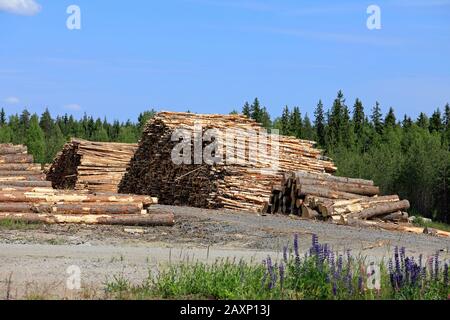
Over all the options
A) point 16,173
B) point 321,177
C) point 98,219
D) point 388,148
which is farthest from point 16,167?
point 388,148

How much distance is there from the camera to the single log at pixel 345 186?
72.2 ft

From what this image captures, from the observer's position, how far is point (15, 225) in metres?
15.5

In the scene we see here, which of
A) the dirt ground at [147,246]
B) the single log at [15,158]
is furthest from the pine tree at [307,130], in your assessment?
the dirt ground at [147,246]

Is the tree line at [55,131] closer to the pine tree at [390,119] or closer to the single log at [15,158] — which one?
the pine tree at [390,119]

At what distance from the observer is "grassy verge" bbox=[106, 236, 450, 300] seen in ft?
23.2

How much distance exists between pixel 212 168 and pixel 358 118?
59325mm

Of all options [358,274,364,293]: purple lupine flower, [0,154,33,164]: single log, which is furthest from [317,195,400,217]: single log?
[358,274,364,293]: purple lupine flower

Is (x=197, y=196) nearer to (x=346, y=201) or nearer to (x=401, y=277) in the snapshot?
(x=346, y=201)

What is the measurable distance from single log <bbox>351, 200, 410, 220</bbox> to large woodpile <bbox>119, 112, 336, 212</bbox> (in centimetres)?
382

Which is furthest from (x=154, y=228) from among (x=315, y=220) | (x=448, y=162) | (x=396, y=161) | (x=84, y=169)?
(x=396, y=161)

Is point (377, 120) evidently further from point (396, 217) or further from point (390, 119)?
point (396, 217)

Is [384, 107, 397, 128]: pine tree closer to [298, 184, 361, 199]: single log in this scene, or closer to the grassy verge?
[298, 184, 361, 199]: single log

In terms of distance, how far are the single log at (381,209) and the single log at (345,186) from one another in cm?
138
